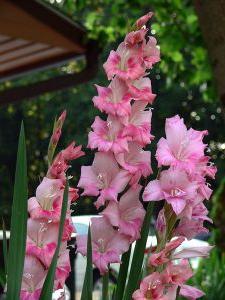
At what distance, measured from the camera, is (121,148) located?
2.97 ft

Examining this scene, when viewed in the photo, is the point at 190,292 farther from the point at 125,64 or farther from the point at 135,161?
the point at 125,64

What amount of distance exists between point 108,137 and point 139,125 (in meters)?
0.04

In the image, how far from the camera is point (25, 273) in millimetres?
919

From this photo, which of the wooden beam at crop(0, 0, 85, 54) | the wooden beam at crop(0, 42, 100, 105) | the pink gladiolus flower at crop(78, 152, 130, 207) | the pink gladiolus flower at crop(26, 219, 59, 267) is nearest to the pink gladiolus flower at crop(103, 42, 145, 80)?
the pink gladiolus flower at crop(78, 152, 130, 207)

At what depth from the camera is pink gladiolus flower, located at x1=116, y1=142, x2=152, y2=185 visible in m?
0.92

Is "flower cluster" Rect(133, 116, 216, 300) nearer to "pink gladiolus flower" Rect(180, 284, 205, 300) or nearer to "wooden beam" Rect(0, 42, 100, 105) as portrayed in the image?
"pink gladiolus flower" Rect(180, 284, 205, 300)

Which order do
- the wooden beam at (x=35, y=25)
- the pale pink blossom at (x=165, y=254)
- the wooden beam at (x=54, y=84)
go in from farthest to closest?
the wooden beam at (x=54, y=84) < the wooden beam at (x=35, y=25) < the pale pink blossom at (x=165, y=254)

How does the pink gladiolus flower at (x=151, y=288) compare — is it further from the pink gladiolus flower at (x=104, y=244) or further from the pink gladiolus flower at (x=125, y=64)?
the pink gladiolus flower at (x=125, y=64)

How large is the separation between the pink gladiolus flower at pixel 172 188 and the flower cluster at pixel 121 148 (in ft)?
0.09

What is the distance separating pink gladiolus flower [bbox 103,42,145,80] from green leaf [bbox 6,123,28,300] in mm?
153

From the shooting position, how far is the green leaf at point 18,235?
88 centimetres

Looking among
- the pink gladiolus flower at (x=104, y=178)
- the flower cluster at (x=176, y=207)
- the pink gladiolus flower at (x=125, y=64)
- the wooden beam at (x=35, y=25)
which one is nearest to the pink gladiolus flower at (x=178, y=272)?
the flower cluster at (x=176, y=207)

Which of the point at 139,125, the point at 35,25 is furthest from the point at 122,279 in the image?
the point at 35,25

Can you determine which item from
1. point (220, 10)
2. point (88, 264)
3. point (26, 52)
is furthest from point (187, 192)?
point (26, 52)
